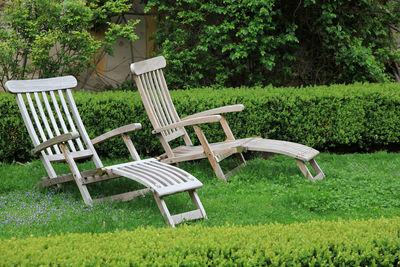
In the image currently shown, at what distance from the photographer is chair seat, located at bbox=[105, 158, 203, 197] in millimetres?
4051

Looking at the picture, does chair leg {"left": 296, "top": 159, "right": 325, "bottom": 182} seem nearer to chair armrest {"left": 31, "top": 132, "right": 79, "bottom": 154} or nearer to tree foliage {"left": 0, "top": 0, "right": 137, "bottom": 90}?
chair armrest {"left": 31, "top": 132, "right": 79, "bottom": 154}

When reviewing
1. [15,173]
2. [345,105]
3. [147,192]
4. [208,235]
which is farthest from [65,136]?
[345,105]

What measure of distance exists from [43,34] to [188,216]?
13.6 ft

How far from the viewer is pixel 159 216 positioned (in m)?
4.23

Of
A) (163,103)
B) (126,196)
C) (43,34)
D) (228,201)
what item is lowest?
(228,201)

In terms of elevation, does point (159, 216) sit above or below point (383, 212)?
above

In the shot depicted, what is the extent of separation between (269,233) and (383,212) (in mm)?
1723

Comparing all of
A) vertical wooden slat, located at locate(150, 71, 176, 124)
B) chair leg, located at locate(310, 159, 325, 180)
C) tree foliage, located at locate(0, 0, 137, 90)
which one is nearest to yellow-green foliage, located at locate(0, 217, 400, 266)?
chair leg, located at locate(310, 159, 325, 180)

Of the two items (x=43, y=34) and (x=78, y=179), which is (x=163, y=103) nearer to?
(x=78, y=179)

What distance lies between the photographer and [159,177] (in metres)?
4.27

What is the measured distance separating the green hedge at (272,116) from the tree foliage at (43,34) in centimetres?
102

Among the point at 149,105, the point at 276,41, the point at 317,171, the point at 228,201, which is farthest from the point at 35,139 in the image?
the point at 276,41

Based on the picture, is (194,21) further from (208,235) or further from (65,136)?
(208,235)

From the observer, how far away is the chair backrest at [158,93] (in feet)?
18.7
